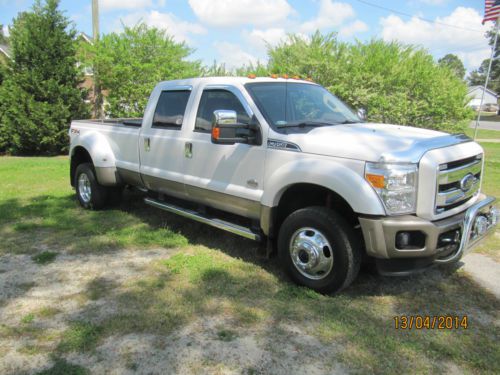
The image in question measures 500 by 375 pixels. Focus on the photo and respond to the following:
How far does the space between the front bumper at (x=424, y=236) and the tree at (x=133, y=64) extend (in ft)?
37.7

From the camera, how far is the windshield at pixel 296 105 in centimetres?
A: 445

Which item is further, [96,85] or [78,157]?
[96,85]

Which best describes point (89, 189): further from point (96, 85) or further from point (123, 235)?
point (96, 85)

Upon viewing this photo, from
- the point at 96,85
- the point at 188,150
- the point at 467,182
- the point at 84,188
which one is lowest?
the point at 84,188

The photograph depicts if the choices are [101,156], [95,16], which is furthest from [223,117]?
[95,16]

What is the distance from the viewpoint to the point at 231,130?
4203 mm

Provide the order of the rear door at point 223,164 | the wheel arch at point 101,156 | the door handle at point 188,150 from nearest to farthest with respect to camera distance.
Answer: the rear door at point 223,164 → the door handle at point 188,150 → the wheel arch at point 101,156

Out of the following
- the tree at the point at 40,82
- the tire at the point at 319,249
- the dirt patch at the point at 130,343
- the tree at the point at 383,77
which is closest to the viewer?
the dirt patch at the point at 130,343

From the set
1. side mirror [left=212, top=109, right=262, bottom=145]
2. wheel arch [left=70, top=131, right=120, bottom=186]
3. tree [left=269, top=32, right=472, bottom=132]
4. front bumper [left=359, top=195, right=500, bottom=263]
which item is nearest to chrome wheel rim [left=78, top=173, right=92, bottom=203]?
wheel arch [left=70, top=131, right=120, bottom=186]

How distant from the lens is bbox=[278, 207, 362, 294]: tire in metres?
3.75

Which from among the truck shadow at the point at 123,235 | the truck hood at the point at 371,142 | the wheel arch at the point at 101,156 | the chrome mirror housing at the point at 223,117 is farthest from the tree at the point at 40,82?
the truck hood at the point at 371,142

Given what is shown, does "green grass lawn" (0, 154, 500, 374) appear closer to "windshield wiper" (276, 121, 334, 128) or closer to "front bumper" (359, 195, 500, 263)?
"front bumper" (359, 195, 500, 263)

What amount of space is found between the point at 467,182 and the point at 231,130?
6.91 ft

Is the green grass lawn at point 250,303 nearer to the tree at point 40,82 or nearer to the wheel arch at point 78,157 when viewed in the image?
the wheel arch at point 78,157
